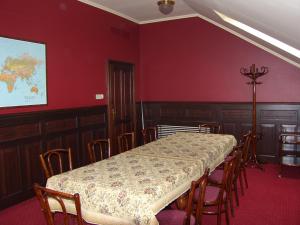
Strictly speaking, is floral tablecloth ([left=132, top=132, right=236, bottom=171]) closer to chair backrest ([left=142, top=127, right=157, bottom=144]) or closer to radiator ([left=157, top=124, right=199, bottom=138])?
chair backrest ([left=142, top=127, right=157, bottom=144])

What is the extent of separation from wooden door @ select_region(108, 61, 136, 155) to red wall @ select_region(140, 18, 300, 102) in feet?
1.62

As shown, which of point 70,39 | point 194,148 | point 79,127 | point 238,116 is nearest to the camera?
point 194,148

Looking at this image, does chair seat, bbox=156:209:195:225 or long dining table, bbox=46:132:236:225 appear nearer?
long dining table, bbox=46:132:236:225

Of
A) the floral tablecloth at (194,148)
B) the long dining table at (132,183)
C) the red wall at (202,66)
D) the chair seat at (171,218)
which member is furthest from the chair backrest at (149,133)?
the chair seat at (171,218)

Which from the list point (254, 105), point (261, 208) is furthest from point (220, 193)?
point (254, 105)

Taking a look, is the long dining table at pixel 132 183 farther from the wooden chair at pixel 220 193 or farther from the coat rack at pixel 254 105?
the coat rack at pixel 254 105

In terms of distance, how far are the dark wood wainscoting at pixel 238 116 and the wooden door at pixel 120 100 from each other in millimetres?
606

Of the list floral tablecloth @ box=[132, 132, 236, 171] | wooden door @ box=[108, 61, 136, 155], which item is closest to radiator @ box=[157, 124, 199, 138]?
wooden door @ box=[108, 61, 136, 155]

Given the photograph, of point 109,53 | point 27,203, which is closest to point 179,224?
point 27,203

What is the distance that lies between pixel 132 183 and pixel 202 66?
13.6ft

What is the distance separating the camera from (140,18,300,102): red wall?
17.3ft

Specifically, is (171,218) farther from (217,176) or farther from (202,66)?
(202,66)

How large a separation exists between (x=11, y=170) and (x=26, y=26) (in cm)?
184

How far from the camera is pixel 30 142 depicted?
3795 mm
